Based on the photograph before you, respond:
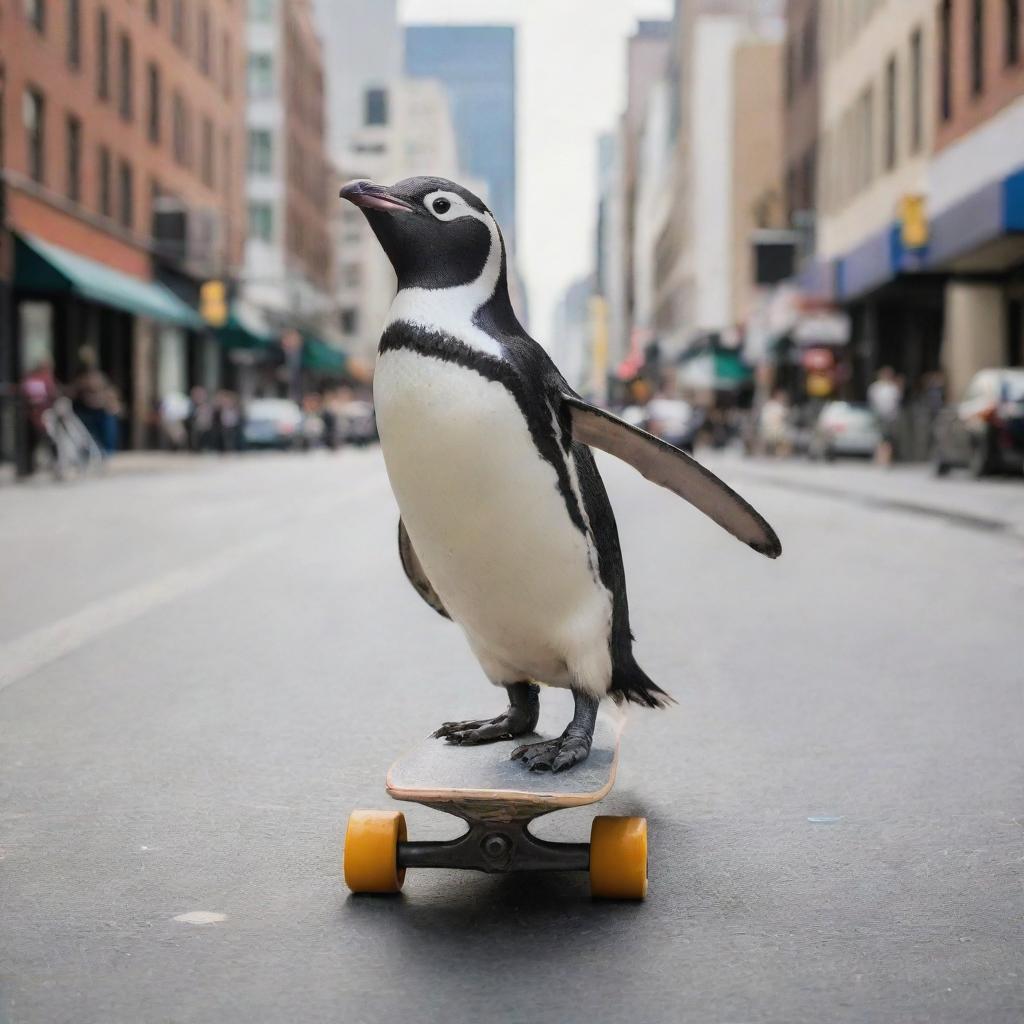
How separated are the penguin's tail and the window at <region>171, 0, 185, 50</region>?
46714mm

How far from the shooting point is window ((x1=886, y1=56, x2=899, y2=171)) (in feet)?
123

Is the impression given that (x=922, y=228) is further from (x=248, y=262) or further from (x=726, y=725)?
Answer: (x=248, y=262)

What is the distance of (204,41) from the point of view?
52312mm

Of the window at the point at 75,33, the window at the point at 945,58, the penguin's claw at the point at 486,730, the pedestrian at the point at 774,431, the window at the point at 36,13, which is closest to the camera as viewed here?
the penguin's claw at the point at 486,730

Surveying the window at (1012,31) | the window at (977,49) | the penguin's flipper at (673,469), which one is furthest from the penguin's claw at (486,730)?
the window at (977,49)

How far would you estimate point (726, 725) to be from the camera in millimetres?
5812

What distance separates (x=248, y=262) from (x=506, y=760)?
6473cm

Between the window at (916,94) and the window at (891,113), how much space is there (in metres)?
1.69

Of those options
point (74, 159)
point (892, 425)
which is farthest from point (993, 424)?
point (74, 159)

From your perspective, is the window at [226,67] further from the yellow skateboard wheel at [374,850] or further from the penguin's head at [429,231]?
the yellow skateboard wheel at [374,850]

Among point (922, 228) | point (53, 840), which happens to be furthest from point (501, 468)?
point (922, 228)

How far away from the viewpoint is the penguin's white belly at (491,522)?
136 inches

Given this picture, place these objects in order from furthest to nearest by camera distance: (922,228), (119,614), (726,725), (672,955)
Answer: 1. (922,228)
2. (119,614)
3. (726,725)
4. (672,955)

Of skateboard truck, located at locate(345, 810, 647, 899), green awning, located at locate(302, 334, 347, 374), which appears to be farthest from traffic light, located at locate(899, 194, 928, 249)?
green awning, located at locate(302, 334, 347, 374)
